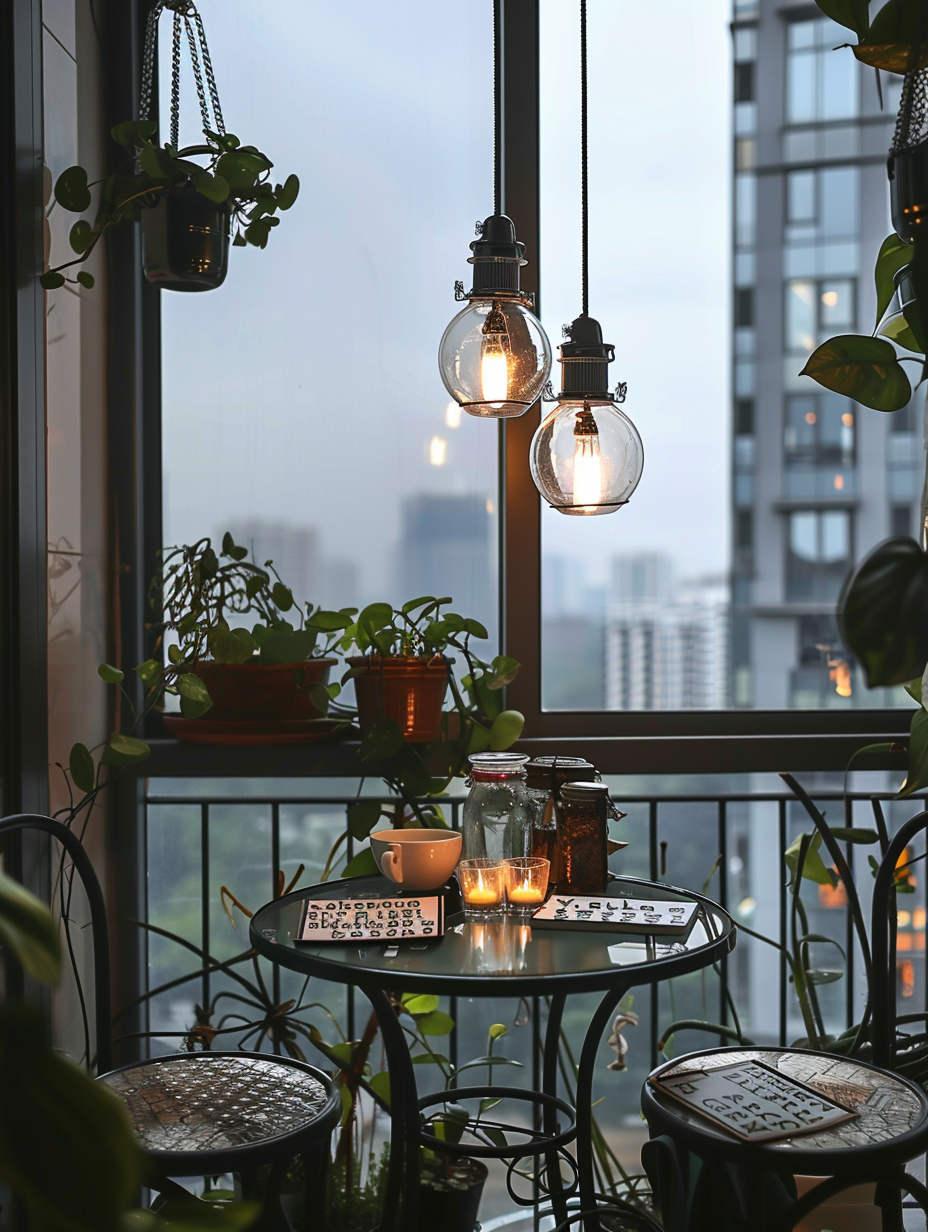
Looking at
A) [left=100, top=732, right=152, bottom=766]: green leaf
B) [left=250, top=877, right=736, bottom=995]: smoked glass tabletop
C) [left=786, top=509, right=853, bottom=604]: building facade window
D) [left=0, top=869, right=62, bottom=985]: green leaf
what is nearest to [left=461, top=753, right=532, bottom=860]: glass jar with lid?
[left=250, top=877, right=736, bottom=995]: smoked glass tabletop

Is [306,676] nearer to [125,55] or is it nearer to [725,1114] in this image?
[725,1114]

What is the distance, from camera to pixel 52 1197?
7.7 inches

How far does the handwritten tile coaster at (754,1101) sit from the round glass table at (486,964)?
17 centimetres

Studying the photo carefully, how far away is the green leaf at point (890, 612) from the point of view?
385 millimetres

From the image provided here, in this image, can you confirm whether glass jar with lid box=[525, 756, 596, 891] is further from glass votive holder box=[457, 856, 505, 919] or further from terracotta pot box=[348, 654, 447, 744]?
terracotta pot box=[348, 654, 447, 744]

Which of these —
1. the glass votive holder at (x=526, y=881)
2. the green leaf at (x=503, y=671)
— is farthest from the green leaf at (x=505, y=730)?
the glass votive holder at (x=526, y=881)

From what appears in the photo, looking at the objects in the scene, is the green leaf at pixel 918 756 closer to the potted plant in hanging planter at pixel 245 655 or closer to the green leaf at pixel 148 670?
the potted plant in hanging planter at pixel 245 655

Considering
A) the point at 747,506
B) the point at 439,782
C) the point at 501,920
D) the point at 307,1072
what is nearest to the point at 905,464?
the point at 747,506

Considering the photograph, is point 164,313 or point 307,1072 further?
point 164,313

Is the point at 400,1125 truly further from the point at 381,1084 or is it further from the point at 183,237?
the point at 183,237

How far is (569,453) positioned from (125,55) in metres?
1.55

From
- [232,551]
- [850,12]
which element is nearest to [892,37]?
[850,12]

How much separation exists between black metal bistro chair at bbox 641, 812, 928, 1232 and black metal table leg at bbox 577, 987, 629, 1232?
22 cm

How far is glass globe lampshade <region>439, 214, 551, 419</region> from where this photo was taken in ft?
5.13
